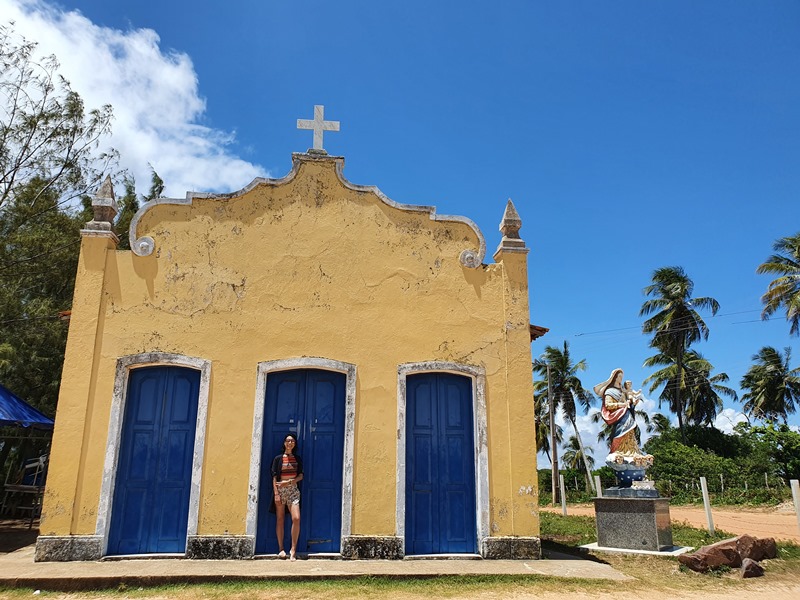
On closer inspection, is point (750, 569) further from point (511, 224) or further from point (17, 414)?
point (17, 414)

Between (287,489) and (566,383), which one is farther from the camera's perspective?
(566,383)

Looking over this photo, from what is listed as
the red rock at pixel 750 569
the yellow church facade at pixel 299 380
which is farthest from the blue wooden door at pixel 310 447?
the red rock at pixel 750 569

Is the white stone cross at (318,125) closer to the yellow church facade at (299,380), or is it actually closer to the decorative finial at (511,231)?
the yellow church facade at (299,380)

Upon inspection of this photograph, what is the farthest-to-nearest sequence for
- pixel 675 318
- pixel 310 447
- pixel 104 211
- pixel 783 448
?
1. pixel 675 318
2. pixel 783 448
3. pixel 104 211
4. pixel 310 447

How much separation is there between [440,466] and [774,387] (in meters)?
29.9

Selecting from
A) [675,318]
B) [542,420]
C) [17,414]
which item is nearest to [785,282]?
[675,318]

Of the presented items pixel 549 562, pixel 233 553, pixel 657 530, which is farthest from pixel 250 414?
pixel 657 530

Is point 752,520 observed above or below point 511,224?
below

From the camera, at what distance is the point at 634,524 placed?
28.6 feet

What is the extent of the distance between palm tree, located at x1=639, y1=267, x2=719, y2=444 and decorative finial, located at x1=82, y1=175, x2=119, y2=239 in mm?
27780

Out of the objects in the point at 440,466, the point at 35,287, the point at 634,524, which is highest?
the point at 35,287

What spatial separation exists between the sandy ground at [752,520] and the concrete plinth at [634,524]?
3681 mm

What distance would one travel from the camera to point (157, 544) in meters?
7.63

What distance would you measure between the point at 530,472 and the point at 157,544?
5.05m
